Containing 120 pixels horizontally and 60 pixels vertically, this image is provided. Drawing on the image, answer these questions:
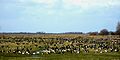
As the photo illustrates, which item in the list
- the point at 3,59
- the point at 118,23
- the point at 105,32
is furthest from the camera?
the point at 105,32

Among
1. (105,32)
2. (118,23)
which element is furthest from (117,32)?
(105,32)

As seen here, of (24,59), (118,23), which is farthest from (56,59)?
(118,23)

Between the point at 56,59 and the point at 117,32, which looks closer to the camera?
the point at 56,59

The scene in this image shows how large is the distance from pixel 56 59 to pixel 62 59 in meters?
0.65

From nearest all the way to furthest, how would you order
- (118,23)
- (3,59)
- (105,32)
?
(3,59)
(118,23)
(105,32)

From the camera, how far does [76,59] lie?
113ft

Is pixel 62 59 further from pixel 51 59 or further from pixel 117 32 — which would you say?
pixel 117 32

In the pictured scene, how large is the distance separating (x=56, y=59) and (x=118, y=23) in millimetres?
110536

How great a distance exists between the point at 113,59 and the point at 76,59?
3.91 meters

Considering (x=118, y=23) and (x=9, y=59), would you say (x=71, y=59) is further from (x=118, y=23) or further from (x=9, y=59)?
(x=118, y=23)

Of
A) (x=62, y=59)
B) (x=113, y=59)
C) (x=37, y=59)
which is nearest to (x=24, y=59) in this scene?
(x=37, y=59)

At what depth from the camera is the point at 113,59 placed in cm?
3459

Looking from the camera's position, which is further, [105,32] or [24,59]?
[105,32]

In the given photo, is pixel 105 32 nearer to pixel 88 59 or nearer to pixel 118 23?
pixel 118 23
